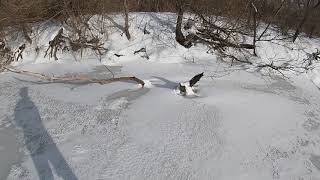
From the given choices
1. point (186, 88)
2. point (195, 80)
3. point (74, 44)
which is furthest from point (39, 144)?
point (74, 44)

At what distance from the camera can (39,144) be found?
553 cm

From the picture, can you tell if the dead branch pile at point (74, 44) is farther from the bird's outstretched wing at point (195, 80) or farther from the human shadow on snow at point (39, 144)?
the bird's outstretched wing at point (195, 80)

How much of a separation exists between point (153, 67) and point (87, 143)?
3.24 metres

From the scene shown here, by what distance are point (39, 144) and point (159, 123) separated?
1.82 metres

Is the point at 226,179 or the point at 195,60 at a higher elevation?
the point at 195,60

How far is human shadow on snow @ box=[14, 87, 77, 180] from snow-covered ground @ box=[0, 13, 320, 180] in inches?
0.6

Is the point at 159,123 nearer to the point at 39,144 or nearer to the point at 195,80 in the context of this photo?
the point at 195,80

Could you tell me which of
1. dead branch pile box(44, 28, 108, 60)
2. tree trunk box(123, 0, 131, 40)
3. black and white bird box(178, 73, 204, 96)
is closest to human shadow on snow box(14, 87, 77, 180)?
dead branch pile box(44, 28, 108, 60)

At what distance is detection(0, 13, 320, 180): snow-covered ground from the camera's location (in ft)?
16.6

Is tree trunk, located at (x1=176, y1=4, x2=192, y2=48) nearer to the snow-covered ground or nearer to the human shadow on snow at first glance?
the snow-covered ground

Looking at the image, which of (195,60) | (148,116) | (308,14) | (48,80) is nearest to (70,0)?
(48,80)

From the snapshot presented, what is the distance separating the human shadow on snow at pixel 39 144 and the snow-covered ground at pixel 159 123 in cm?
1

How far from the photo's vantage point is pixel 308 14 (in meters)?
9.90

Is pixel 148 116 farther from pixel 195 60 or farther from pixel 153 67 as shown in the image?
pixel 195 60
